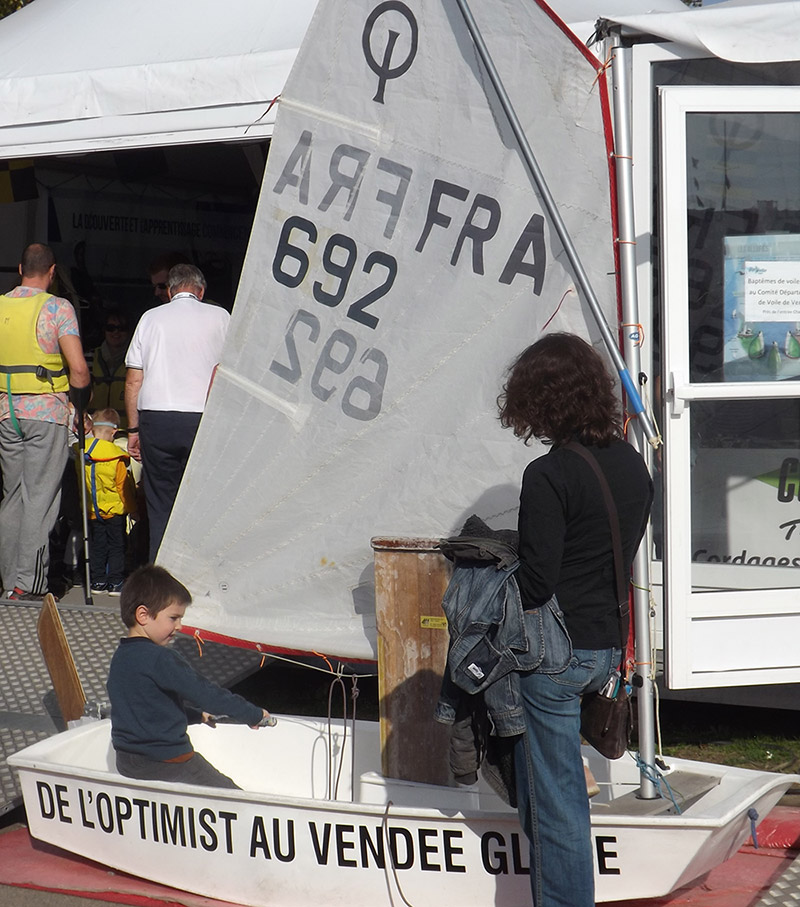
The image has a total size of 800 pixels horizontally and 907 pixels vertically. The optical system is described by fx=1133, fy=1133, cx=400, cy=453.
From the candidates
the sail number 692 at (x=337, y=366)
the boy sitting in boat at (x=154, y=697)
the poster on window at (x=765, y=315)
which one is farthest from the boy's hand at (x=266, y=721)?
the poster on window at (x=765, y=315)

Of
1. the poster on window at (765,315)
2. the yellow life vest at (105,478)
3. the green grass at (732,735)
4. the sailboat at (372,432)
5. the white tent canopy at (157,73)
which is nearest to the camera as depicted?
the sailboat at (372,432)

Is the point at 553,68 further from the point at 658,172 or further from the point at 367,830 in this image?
the point at 367,830

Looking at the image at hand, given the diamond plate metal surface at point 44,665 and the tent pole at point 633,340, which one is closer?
the tent pole at point 633,340

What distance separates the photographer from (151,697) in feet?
11.7

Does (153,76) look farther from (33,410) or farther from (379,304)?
(379,304)

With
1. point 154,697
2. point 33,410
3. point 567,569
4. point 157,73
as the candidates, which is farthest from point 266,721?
point 157,73

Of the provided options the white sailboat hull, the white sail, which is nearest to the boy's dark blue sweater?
the white sailboat hull

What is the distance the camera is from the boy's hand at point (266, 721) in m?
3.89

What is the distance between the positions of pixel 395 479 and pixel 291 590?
0.55 meters

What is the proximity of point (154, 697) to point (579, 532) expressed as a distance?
1.55 m

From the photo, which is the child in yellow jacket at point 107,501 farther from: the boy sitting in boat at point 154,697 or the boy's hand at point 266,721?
the boy sitting in boat at point 154,697

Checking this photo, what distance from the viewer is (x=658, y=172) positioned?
148 inches

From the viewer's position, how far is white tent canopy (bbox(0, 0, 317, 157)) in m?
5.20

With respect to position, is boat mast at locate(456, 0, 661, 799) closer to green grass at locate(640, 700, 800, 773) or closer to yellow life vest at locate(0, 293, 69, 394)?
green grass at locate(640, 700, 800, 773)
